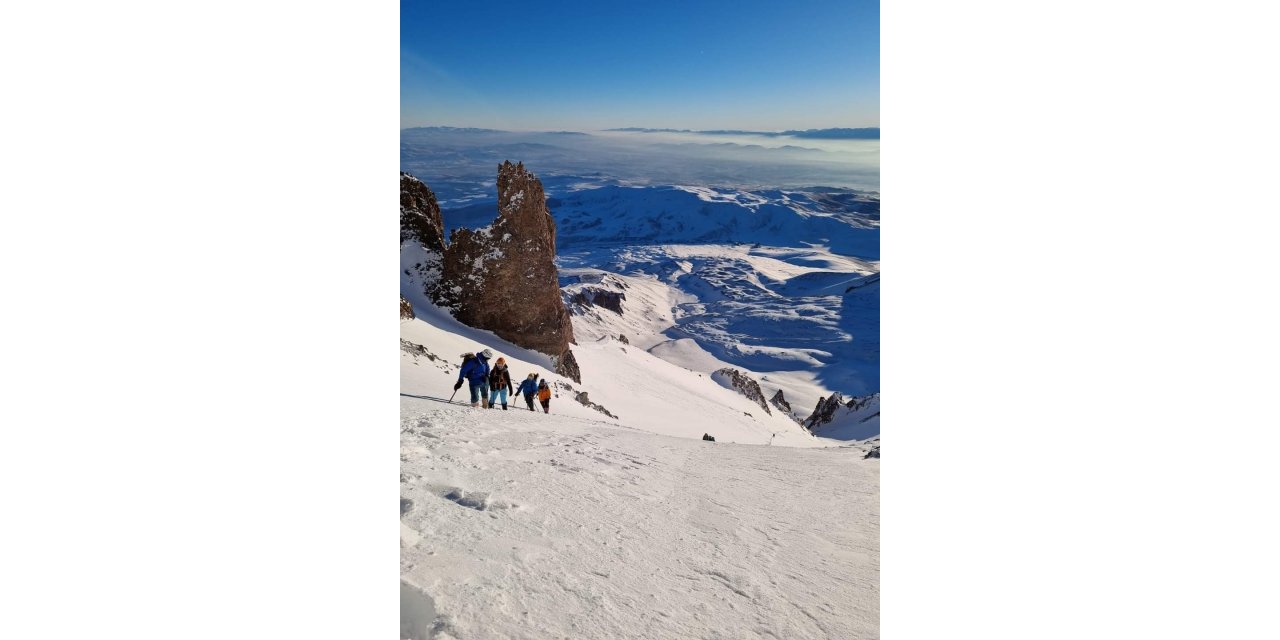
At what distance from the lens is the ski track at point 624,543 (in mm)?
1927

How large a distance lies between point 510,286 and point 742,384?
608cm

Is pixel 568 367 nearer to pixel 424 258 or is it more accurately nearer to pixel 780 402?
pixel 424 258

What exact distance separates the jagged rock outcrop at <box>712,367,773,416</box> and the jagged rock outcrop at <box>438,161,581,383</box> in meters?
4.38

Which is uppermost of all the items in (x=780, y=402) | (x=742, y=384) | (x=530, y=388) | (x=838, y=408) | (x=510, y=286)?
(x=510, y=286)

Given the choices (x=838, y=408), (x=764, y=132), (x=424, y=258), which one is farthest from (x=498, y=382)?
(x=838, y=408)

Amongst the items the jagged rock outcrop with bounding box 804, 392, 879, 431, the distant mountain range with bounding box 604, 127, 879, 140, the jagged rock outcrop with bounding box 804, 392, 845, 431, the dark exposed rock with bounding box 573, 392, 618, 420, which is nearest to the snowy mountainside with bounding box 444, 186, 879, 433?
the distant mountain range with bounding box 604, 127, 879, 140

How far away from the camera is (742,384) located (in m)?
13.7

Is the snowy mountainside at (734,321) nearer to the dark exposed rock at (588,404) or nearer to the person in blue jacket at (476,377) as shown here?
the dark exposed rock at (588,404)

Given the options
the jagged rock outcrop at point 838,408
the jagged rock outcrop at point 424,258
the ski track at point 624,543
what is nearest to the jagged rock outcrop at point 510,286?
the jagged rock outcrop at point 424,258

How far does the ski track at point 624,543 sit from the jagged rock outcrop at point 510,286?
602cm
